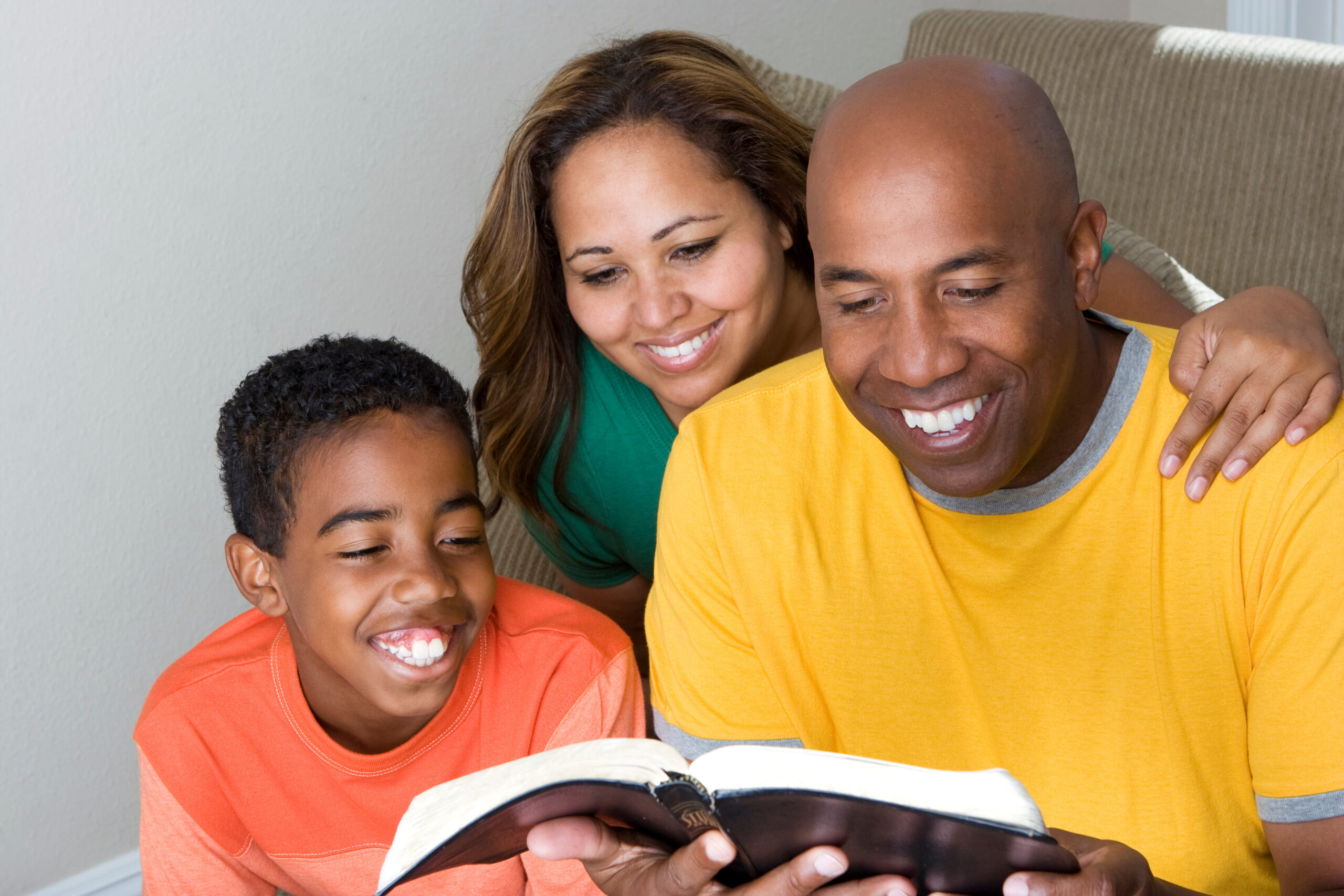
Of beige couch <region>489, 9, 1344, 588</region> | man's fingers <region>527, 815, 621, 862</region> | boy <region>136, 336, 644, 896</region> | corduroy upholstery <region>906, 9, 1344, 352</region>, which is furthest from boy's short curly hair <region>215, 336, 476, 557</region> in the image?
corduroy upholstery <region>906, 9, 1344, 352</region>

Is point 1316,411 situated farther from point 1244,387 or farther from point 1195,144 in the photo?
point 1195,144

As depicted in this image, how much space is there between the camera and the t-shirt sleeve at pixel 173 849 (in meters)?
1.45

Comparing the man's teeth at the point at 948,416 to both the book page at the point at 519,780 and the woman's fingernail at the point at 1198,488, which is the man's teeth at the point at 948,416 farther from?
the book page at the point at 519,780

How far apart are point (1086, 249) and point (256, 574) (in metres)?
1.02

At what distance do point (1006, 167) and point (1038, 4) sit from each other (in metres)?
2.41

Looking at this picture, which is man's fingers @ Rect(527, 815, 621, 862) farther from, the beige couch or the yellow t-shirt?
the beige couch

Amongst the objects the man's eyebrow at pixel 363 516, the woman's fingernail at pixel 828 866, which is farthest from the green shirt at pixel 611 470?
the woman's fingernail at pixel 828 866

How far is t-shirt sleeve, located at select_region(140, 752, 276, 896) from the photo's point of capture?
1.45 m

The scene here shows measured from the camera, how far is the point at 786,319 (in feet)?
5.62

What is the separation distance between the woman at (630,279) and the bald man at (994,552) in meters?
0.28

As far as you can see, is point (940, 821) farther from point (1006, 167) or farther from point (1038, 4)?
point (1038, 4)

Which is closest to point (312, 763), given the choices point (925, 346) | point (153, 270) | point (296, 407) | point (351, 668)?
point (351, 668)

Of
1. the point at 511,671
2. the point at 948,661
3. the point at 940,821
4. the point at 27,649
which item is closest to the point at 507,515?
the point at 511,671

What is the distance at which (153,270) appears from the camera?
6.78 ft
